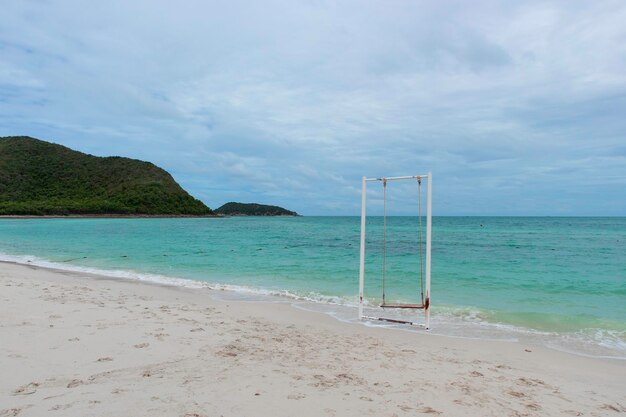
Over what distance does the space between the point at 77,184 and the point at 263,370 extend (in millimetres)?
115087

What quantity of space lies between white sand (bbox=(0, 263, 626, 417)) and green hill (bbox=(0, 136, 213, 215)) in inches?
3800

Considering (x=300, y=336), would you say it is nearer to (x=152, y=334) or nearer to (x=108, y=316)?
→ (x=152, y=334)

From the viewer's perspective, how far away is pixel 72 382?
4.65 metres

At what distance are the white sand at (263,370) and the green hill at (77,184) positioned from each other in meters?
96.5

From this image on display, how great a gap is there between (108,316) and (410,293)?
340 inches

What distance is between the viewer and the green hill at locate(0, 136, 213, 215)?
93.6 m

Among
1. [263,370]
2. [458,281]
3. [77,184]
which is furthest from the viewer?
[77,184]

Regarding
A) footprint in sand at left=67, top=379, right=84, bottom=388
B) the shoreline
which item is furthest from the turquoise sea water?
footprint in sand at left=67, top=379, right=84, bottom=388

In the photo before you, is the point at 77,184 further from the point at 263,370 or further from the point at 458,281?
the point at 263,370

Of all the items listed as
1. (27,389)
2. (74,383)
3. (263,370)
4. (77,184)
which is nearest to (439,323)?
(263,370)

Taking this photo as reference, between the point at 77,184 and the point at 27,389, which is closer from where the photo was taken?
the point at 27,389

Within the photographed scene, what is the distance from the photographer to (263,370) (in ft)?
17.4

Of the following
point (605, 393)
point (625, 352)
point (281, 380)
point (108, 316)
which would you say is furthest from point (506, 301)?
point (108, 316)

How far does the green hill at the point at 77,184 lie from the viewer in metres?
93.6
